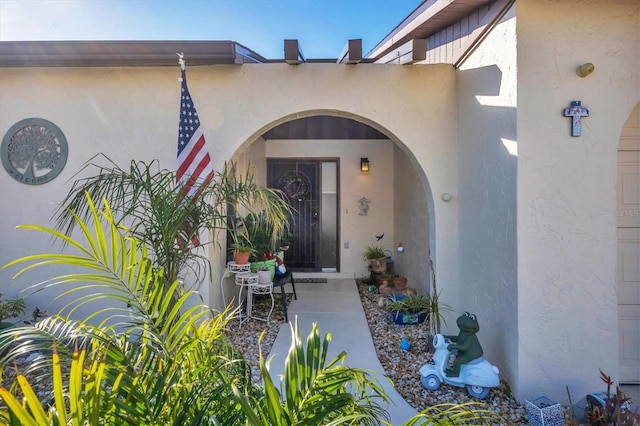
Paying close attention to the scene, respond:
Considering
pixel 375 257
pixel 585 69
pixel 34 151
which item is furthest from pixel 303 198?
pixel 585 69

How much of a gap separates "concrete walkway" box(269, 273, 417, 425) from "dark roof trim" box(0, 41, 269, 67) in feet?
11.4

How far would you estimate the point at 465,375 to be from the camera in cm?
325

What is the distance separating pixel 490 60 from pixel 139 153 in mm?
4347

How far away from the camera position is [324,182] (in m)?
8.12

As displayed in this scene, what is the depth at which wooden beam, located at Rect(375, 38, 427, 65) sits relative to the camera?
13.1 feet

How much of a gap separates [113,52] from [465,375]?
520cm

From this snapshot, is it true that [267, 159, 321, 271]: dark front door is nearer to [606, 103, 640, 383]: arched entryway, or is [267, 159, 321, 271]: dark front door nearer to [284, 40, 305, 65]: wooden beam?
[284, 40, 305, 65]: wooden beam

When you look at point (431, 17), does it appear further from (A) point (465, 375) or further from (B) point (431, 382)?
(B) point (431, 382)

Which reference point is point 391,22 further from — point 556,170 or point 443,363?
point 443,363

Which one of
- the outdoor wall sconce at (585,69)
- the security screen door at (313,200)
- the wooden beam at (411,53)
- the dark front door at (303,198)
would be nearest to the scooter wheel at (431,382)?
the outdoor wall sconce at (585,69)

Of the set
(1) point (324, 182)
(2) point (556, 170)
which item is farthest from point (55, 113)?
(2) point (556, 170)

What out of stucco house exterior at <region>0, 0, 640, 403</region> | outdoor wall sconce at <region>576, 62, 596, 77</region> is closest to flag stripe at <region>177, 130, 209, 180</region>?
stucco house exterior at <region>0, 0, 640, 403</region>

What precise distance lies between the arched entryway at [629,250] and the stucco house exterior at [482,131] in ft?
0.04

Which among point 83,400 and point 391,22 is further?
point 391,22
